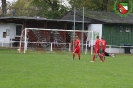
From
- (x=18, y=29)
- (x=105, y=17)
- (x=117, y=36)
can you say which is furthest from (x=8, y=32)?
(x=117, y=36)

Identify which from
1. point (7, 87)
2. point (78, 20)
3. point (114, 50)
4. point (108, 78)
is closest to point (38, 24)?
point (78, 20)

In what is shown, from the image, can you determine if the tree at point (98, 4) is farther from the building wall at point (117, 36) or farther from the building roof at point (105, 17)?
the building wall at point (117, 36)

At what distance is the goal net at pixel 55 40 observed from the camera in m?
39.4

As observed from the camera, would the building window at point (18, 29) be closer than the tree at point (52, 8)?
Yes

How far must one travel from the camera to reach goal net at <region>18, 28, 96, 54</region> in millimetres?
39403

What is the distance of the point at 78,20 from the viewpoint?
4788 cm

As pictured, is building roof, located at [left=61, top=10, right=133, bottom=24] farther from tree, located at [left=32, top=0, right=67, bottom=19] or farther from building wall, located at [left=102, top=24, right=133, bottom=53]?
tree, located at [left=32, top=0, right=67, bottom=19]

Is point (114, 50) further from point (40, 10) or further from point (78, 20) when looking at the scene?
point (40, 10)

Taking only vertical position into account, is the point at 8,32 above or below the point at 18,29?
below

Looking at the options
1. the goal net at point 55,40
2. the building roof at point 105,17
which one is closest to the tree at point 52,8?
the building roof at point 105,17

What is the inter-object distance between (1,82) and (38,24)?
Result: 32.5m

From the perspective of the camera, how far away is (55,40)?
138 feet

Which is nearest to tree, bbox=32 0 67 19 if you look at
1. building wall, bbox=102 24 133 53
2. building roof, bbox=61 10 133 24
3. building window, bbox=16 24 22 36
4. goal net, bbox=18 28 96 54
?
building roof, bbox=61 10 133 24

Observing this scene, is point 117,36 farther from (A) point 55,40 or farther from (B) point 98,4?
(B) point 98,4
